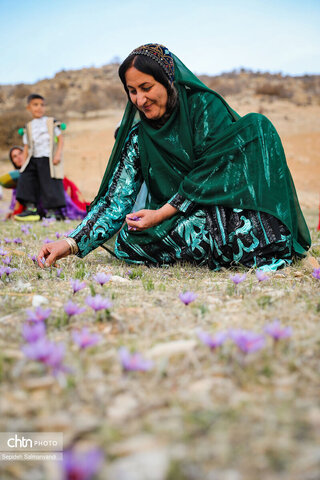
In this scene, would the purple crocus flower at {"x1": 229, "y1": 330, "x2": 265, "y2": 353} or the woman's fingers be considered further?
the woman's fingers

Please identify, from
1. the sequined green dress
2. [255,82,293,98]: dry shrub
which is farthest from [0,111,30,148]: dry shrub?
the sequined green dress

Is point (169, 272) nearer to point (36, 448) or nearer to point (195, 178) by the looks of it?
point (195, 178)

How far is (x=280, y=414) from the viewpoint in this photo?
0.91 m

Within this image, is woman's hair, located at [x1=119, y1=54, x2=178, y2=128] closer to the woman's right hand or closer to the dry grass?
the woman's right hand

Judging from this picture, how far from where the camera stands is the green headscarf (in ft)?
8.24

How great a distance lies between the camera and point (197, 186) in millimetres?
2547

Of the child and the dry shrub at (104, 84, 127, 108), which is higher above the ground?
the dry shrub at (104, 84, 127, 108)

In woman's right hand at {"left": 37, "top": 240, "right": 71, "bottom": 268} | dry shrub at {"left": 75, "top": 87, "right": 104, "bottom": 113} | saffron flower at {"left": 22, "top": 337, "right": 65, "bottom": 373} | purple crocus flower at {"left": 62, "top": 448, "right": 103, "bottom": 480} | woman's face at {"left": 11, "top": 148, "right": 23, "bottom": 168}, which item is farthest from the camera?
dry shrub at {"left": 75, "top": 87, "right": 104, "bottom": 113}

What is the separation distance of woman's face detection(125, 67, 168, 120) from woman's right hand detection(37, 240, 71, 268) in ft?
3.33

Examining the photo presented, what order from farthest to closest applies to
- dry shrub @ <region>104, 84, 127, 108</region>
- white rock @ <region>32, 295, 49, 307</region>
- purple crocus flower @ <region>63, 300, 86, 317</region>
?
dry shrub @ <region>104, 84, 127, 108</region> < white rock @ <region>32, 295, 49, 307</region> < purple crocus flower @ <region>63, 300, 86, 317</region>

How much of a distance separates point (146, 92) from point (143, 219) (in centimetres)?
81

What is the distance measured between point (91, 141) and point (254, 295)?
14.7 m

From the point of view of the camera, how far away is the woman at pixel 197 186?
2502 mm

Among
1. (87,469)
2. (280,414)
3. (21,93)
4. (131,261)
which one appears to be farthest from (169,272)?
(21,93)
